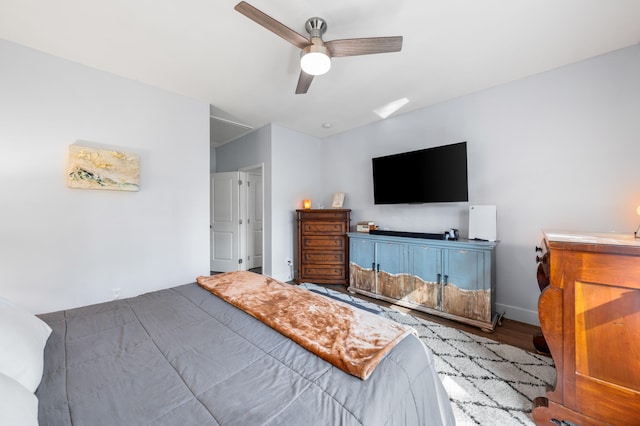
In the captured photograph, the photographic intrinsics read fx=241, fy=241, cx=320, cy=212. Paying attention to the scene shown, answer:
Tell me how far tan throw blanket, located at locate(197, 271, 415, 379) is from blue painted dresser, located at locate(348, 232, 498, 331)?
5.67ft

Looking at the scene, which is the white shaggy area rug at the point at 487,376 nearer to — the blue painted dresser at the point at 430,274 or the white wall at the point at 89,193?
the blue painted dresser at the point at 430,274

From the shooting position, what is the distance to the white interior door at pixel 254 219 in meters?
4.84

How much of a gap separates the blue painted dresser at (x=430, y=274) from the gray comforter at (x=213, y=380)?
1.71 m

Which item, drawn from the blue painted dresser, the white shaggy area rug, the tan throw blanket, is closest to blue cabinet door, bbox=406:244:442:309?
the blue painted dresser

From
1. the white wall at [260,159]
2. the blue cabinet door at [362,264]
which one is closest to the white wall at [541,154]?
the blue cabinet door at [362,264]

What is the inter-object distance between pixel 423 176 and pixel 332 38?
1.93 metres

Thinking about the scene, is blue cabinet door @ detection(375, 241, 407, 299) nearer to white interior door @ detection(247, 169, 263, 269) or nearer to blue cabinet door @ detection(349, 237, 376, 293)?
blue cabinet door @ detection(349, 237, 376, 293)

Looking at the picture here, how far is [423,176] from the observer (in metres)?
3.10

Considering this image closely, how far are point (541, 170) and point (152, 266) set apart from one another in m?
4.25

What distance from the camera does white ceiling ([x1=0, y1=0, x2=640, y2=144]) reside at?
5.50 feet

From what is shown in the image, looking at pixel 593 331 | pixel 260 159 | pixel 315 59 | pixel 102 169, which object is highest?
pixel 315 59

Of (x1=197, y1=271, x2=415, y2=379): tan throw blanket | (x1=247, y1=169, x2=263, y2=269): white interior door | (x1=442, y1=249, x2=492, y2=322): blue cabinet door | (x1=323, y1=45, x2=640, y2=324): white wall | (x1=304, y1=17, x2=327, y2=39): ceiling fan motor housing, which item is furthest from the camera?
(x1=247, y1=169, x2=263, y2=269): white interior door

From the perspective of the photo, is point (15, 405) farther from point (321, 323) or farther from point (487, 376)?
point (487, 376)

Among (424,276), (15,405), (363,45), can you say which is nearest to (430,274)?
(424,276)
